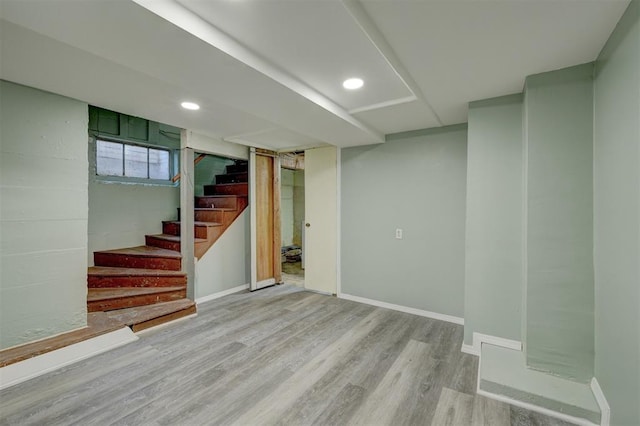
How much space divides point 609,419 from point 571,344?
1.49 feet

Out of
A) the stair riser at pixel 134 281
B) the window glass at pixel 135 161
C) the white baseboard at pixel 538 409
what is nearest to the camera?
the white baseboard at pixel 538 409

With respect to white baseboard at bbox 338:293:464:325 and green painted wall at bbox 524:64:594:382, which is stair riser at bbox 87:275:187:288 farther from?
green painted wall at bbox 524:64:594:382

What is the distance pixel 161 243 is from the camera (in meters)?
3.98

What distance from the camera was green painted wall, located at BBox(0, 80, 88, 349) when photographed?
2.17 meters

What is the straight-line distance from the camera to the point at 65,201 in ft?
8.05

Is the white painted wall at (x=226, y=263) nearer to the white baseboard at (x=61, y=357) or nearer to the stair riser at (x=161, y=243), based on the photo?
the stair riser at (x=161, y=243)

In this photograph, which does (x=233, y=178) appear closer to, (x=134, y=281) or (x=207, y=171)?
(x=207, y=171)

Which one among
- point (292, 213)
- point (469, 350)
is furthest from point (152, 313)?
point (292, 213)

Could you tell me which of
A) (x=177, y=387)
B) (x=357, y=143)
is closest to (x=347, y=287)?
(x=357, y=143)

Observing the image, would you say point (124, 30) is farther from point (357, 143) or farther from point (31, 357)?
point (357, 143)

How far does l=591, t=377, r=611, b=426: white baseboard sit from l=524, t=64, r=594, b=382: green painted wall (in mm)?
78

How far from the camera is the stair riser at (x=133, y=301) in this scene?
9.52 ft

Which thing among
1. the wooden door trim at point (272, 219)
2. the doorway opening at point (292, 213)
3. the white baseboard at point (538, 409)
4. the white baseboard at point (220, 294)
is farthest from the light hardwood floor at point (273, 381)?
the doorway opening at point (292, 213)

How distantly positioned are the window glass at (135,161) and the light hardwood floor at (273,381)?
243 centimetres
